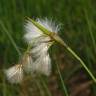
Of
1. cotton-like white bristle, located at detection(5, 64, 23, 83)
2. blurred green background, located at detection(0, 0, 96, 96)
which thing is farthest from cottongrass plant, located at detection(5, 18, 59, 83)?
blurred green background, located at detection(0, 0, 96, 96)

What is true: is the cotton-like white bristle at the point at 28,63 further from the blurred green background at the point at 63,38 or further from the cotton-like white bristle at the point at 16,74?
the blurred green background at the point at 63,38

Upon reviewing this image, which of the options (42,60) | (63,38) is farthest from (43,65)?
(63,38)

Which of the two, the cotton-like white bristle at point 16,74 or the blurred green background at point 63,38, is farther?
the blurred green background at point 63,38

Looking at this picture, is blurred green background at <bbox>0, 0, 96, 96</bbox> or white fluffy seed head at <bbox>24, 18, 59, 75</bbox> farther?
blurred green background at <bbox>0, 0, 96, 96</bbox>

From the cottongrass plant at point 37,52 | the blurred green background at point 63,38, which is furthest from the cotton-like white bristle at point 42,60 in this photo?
the blurred green background at point 63,38

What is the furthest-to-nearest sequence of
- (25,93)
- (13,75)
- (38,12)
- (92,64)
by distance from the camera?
1. (38,12)
2. (92,64)
3. (25,93)
4. (13,75)

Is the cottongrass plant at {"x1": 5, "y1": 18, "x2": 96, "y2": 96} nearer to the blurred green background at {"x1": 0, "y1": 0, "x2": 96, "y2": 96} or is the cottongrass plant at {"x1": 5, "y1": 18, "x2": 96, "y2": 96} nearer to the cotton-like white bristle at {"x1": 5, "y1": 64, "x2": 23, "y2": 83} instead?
the cotton-like white bristle at {"x1": 5, "y1": 64, "x2": 23, "y2": 83}

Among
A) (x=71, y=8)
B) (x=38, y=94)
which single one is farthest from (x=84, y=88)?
(x=71, y=8)

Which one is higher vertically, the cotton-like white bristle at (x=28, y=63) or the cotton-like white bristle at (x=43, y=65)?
the cotton-like white bristle at (x=28, y=63)

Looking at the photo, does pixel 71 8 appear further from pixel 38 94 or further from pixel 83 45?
pixel 38 94
